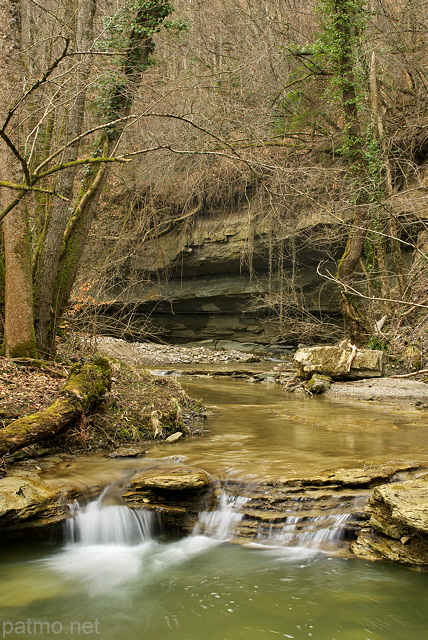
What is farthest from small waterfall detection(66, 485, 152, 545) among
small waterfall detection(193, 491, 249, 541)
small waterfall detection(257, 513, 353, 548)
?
small waterfall detection(257, 513, 353, 548)

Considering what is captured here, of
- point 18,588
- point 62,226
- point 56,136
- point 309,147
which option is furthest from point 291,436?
point 309,147

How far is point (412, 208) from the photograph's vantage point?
1167 cm

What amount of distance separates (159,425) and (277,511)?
2.81 m

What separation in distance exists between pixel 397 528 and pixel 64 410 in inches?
145

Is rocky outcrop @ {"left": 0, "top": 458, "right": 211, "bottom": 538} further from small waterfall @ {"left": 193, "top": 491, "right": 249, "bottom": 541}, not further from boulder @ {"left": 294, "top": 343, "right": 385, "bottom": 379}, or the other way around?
boulder @ {"left": 294, "top": 343, "right": 385, "bottom": 379}

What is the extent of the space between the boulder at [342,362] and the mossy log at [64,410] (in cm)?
696

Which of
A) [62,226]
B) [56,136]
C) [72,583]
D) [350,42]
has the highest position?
[350,42]

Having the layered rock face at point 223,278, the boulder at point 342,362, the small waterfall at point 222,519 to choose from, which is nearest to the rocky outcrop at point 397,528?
the small waterfall at point 222,519

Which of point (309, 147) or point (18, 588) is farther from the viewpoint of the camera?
point (309, 147)

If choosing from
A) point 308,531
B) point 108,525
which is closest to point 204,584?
point 308,531

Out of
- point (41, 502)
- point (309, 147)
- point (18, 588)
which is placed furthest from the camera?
point (309, 147)

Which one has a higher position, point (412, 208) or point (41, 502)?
point (412, 208)

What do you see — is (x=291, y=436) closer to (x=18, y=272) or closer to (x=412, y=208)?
(x=18, y=272)

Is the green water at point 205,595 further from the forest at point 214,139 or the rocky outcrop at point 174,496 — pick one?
the forest at point 214,139
